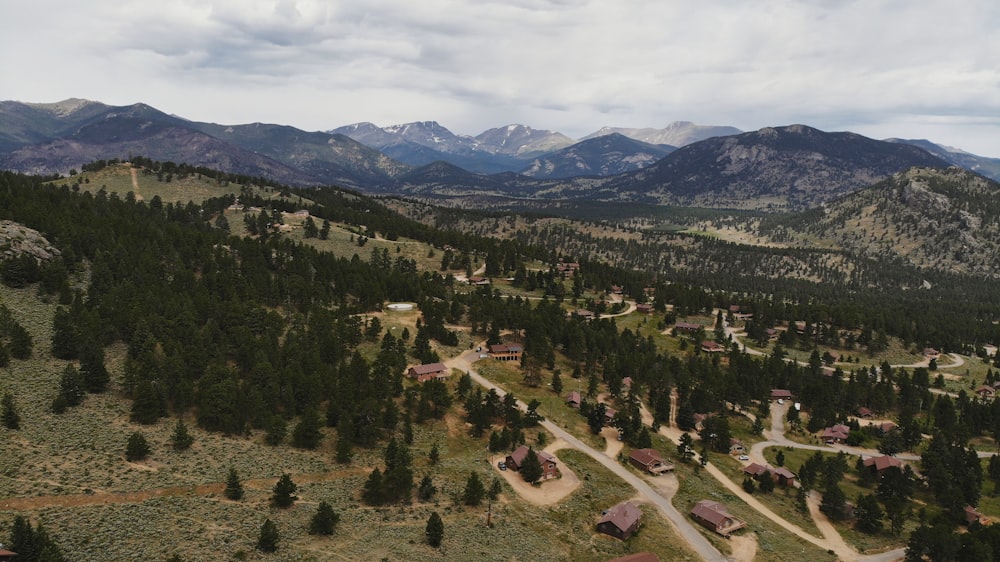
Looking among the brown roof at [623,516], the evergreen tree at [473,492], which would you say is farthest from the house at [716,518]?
the evergreen tree at [473,492]

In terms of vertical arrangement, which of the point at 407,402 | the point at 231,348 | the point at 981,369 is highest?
the point at 231,348

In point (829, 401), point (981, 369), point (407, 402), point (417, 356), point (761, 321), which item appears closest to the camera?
point (407, 402)

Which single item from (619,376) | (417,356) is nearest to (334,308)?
(417,356)

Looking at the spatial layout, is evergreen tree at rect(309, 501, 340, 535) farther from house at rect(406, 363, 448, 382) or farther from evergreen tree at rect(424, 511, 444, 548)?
house at rect(406, 363, 448, 382)

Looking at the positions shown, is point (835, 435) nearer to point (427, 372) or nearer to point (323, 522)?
point (427, 372)

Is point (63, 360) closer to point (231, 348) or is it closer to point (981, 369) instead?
point (231, 348)

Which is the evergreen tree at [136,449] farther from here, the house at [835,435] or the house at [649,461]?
the house at [835,435]

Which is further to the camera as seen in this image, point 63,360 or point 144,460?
point 63,360

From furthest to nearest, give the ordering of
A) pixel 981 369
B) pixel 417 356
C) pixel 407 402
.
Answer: pixel 981 369 → pixel 417 356 → pixel 407 402
